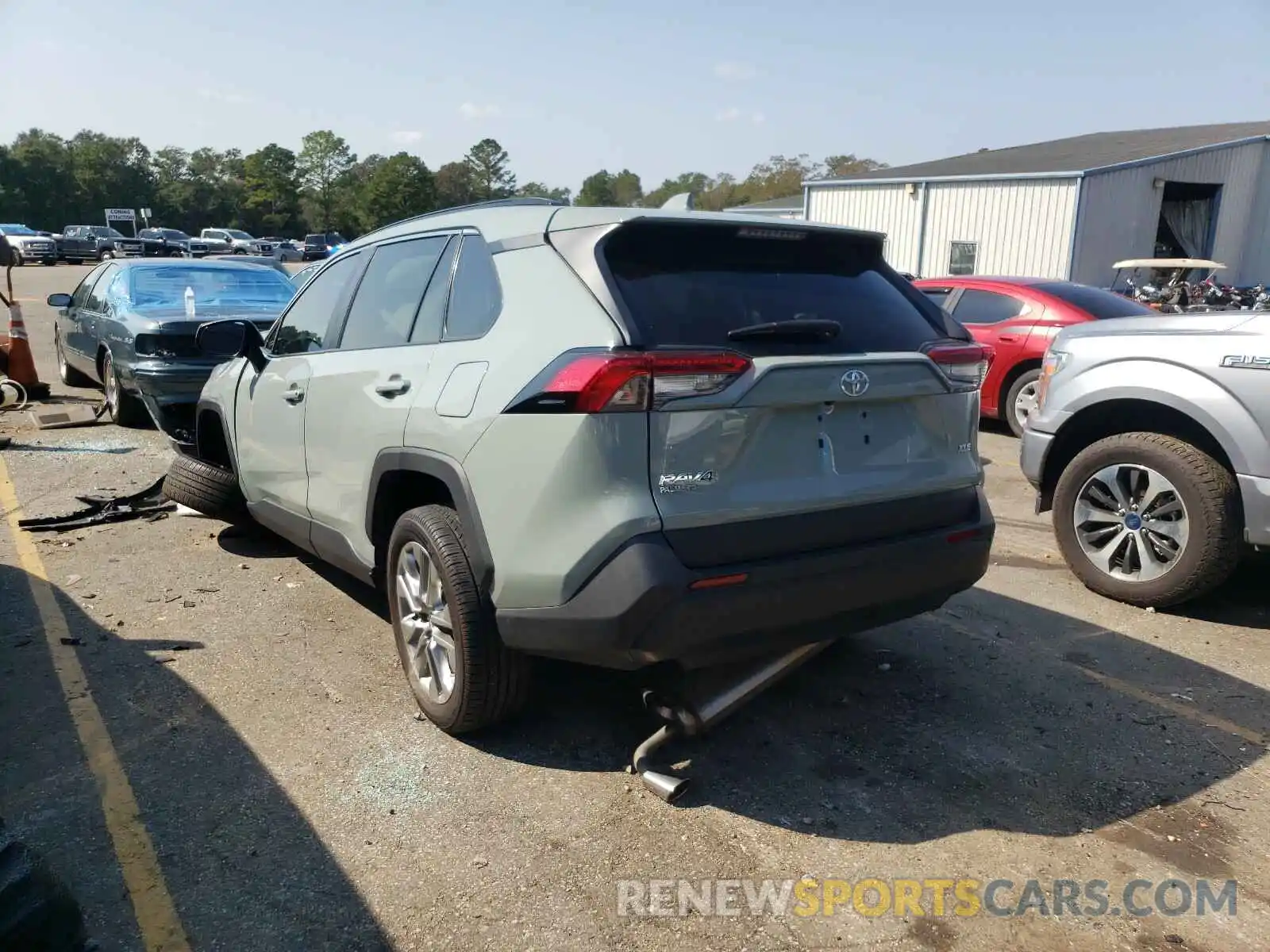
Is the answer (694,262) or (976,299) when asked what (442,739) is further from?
(976,299)

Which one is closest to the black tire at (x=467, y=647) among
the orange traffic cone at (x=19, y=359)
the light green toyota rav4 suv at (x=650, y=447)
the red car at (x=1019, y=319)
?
the light green toyota rav4 suv at (x=650, y=447)

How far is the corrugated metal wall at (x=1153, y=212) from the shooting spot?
933 inches

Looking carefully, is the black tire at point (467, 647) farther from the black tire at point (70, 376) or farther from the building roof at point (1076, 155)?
the building roof at point (1076, 155)

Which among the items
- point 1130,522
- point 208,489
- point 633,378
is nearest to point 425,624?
point 633,378

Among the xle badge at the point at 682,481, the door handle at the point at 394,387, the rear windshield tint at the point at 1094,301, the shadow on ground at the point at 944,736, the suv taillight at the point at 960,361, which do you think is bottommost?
the shadow on ground at the point at 944,736

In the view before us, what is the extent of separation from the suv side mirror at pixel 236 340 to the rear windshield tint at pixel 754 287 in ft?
8.93

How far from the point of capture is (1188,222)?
94.5ft

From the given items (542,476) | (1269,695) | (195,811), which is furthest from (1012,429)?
(195,811)

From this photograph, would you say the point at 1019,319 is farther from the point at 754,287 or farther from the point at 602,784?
the point at 602,784

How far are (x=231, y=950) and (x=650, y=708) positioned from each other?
1442 millimetres

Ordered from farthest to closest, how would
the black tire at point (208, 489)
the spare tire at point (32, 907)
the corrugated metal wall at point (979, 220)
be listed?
1. the corrugated metal wall at point (979, 220)
2. the black tire at point (208, 489)
3. the spare tire at point (32, 907)

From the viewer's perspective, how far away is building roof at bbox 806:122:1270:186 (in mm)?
24688

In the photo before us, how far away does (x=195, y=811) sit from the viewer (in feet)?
10.0

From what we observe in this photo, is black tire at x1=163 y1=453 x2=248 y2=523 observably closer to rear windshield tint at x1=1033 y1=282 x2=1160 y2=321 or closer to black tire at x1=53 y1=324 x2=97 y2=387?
black tire at x1=53 y1=324 x2=97 y2=387
